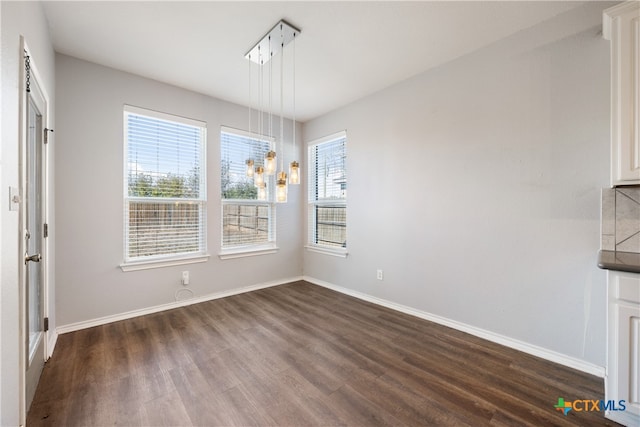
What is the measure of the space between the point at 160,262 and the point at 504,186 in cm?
387

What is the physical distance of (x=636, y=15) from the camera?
1.60 m

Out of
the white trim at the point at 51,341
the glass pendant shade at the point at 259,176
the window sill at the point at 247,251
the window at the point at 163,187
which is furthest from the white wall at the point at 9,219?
the window sill at the point at 247,251

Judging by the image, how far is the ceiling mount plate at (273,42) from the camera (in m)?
2.27

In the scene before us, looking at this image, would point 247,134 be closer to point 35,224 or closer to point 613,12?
point 35,224

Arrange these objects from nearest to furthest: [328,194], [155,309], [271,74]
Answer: [271,74]
[155,309]
[328,194]

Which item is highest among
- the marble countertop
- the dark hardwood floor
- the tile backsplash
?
the tile backsplash

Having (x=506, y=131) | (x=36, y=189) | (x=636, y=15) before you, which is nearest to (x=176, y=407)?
(x=36, y=189)

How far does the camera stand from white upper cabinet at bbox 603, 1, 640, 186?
5.26 ft

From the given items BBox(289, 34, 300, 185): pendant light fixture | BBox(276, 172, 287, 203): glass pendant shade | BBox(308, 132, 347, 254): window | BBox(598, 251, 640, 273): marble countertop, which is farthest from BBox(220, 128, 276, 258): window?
BBox(598, 251, 640, 273): marble countertop

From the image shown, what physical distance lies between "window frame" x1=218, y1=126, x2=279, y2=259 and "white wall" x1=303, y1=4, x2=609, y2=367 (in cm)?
168

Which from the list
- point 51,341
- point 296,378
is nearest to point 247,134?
point 51,341

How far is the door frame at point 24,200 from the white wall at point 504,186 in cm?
317

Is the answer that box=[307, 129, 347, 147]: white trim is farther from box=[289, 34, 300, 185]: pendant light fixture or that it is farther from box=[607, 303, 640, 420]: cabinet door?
box=[607, 303, 640, 420]: cabinet door

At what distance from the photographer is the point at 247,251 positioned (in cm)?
397
